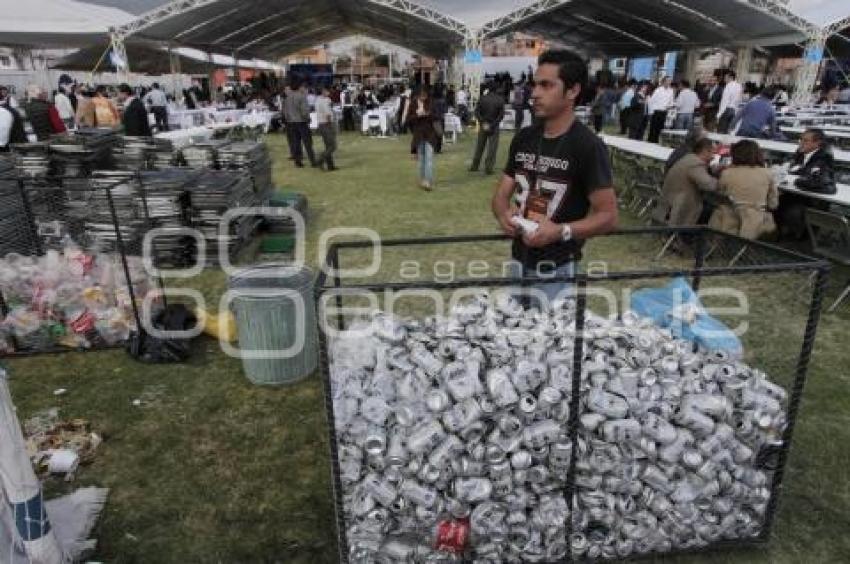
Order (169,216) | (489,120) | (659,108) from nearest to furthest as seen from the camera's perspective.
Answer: (169,216)
(489,120)
(659,108)

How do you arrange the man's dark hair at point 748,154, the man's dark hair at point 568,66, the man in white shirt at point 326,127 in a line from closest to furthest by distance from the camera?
the man's dark hair at point 568,66, the man's dark hair at point 748,154, the man in white shirt at point 326,127

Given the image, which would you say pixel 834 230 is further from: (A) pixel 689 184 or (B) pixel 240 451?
(B) pixel 240 451

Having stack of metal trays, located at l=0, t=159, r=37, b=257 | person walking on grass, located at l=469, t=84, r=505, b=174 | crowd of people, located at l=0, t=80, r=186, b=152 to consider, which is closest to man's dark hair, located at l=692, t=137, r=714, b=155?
person walking on grass, located at l=469, t=84, r=505, b=174

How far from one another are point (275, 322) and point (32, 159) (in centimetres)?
586

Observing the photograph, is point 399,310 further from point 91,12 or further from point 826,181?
point 91,12

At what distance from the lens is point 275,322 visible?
446 cm

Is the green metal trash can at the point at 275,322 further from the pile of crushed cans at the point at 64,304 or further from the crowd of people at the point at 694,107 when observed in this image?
the crowd of people at the point at 694,107

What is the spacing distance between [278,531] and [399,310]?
2722mm

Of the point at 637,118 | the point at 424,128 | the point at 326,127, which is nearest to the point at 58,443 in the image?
the point at 424,128

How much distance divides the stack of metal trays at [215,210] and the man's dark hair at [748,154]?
6270 mm

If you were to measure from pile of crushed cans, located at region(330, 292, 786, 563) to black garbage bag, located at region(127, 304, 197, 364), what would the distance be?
109 inches

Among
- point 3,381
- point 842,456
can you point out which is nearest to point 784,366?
point 842,456

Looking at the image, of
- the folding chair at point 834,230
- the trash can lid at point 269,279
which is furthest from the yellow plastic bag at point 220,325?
the folding chair at point 834,230

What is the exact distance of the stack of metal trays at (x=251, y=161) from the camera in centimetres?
868
